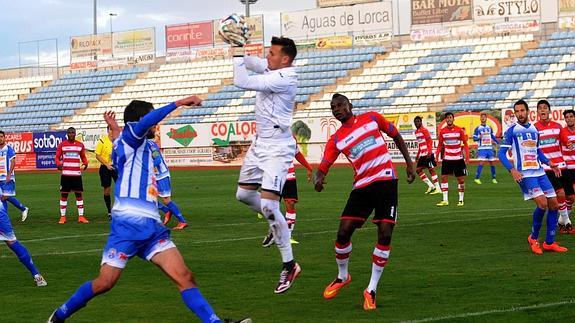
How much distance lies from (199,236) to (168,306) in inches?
318

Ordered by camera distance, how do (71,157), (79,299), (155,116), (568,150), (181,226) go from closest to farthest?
(155,116) → (79,299) → (568,150) → (181,226) → (71,157)

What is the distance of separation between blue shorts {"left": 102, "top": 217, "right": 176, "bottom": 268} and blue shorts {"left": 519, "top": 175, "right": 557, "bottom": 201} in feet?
25.4

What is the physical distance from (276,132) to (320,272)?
2451 millimetres

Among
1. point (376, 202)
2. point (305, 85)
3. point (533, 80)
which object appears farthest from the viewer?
A: point (305, 85)

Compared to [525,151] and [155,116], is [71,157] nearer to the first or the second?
[525,151]

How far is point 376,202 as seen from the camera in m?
10.8

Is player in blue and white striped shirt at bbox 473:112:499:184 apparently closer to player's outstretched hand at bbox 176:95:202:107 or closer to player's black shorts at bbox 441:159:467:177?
player's black shorts at bbox 441:159:467:177

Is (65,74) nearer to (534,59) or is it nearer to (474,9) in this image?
(474,9)

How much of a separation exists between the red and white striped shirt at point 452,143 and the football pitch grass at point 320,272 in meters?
3.01

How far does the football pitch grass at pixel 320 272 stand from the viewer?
1011cm

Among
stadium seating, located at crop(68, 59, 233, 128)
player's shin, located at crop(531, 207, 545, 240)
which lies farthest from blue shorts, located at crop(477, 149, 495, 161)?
stadium seating, located at crop(68, 59, 233, 128)

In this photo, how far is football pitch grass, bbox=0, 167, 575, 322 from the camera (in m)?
10.1

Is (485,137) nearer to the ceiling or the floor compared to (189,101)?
nearer to the ceiling

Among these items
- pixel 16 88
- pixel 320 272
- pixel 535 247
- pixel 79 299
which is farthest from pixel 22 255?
pixel 16 88
